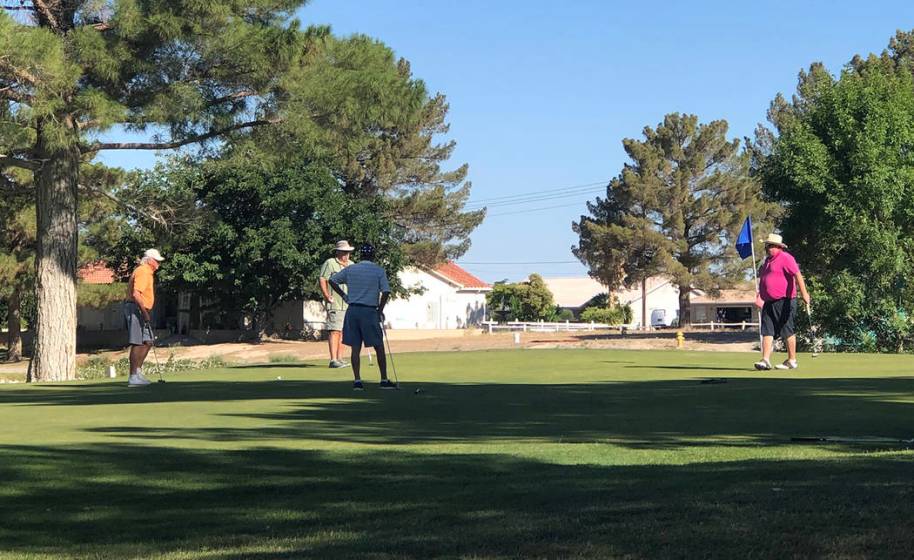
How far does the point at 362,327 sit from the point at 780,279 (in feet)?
21.0

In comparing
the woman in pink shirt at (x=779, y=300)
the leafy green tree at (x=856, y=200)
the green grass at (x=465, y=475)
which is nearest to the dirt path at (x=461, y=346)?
the leafy green tree at (x=856, y=200)

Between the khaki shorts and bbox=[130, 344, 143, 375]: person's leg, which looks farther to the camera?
the khaki shorts

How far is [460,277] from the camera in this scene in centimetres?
9156

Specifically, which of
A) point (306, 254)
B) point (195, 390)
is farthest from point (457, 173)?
point (195, 390)

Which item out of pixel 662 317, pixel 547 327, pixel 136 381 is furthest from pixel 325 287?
pixel 662 317

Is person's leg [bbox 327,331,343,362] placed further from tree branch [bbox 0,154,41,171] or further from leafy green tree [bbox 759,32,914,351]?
leafy green tree [bbox 759,32,914,351]

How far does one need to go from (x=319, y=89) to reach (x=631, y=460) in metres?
17.3

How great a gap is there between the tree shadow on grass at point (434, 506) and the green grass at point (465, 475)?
0.05 ft

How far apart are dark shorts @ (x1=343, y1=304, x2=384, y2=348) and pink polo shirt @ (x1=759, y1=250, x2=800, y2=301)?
6.02 m

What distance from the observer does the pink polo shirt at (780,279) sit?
15.2 m

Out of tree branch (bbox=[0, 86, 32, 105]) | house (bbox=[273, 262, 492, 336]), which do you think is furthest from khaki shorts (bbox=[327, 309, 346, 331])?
house (bbox=[273, 262, 492, 336])

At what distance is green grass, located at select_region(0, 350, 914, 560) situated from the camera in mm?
4281

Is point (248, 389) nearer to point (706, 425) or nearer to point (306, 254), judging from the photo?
point (706, 425)

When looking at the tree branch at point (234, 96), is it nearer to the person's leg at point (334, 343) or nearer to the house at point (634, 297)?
the person's leg at point (334, 343)
